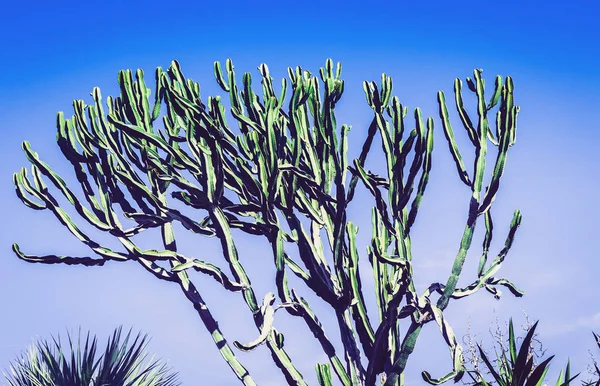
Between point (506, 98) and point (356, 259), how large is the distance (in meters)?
1.76

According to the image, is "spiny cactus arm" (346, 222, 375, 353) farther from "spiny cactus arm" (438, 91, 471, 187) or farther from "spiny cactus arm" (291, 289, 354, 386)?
"spiny cactus arm" (438, 91, 471, 187)

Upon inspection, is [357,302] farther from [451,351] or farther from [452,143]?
[452,143]

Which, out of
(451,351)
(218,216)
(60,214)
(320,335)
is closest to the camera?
(451,351)

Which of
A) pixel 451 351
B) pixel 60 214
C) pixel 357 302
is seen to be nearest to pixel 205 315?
pixel 357 302

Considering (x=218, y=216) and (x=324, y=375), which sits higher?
(x=218, y=216)

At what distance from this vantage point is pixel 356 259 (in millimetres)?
6121

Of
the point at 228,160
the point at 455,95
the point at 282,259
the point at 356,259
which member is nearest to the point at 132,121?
the point at 228,160

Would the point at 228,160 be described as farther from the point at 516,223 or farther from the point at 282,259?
the point at 516,223

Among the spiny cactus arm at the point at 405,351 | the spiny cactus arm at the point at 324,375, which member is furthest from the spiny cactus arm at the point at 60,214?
the spiny cactus arm at the point at 405,351

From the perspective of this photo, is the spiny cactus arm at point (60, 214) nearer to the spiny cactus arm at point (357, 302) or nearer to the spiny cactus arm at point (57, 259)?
the spiny cactus arm at point (57, 259)

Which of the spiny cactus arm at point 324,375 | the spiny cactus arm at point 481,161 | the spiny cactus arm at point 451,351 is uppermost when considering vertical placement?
the spiny cactus arm at point 481,161

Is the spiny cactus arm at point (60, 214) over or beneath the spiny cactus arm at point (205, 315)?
over

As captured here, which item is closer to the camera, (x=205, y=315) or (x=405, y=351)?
(x=405, y=351)

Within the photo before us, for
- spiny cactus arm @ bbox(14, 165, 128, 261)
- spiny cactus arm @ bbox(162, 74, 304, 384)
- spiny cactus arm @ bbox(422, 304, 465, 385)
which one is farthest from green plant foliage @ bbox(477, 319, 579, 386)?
spiny cactus arm @ bbox(14, 165, 128, 261)
